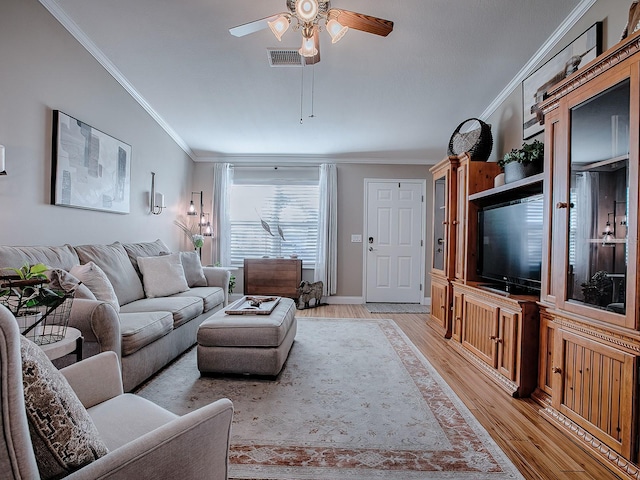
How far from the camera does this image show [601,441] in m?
1.67

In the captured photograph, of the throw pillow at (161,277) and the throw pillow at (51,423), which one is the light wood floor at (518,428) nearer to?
the throw pillow at (51,423)

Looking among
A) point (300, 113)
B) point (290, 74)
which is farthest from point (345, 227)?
point (290, 74)

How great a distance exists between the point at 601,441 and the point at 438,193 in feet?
10.3

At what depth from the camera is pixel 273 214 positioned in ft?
19.1

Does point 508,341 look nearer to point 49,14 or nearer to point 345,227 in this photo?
point 345,227

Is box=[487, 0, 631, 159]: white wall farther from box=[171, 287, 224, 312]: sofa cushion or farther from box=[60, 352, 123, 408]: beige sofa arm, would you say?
box=[171, 287, 224, 312]: sofa cushion

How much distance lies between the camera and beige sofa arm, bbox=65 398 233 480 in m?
0.73

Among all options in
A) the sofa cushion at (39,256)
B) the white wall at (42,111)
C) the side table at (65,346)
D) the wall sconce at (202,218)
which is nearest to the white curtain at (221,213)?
the wall sconce at (202,218)

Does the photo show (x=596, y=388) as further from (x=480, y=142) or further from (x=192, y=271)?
(x=192, y=271)

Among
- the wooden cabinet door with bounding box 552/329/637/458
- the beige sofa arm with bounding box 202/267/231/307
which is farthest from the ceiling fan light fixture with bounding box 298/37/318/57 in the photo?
the beige sofa arm with bounding box 202/267/231/307

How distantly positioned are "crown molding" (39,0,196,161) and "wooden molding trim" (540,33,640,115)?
11.6 feet

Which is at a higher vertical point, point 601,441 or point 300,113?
point 300,113

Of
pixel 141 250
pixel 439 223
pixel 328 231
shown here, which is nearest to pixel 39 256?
pixel 141 250

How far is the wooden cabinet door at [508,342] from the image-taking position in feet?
7.84
